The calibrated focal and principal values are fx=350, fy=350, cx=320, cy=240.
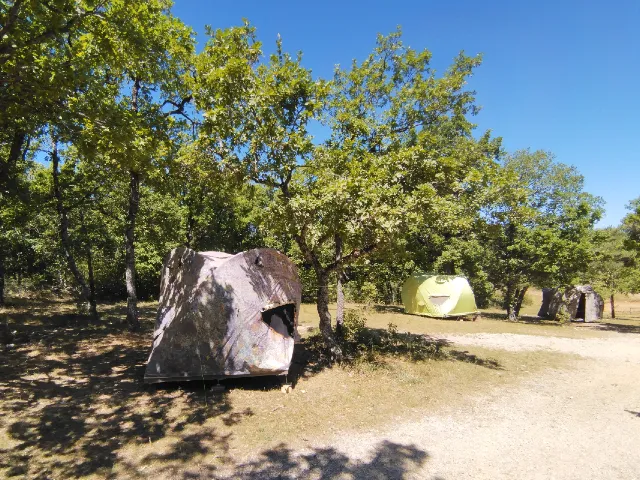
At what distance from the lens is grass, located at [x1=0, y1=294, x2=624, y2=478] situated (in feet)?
18.0

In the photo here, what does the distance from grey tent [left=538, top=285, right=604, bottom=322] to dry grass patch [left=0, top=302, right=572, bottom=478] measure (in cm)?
1862

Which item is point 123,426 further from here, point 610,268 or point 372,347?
point 610,268

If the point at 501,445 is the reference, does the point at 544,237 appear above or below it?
above

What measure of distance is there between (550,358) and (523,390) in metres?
4.84

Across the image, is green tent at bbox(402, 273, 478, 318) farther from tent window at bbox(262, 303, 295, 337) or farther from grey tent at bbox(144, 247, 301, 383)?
grey tent at bbox(144, 247, 301, 383)

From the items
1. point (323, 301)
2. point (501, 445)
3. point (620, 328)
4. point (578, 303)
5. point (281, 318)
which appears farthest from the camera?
point (578, 303)

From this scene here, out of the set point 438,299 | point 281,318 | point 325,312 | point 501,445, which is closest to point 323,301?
point 325,312

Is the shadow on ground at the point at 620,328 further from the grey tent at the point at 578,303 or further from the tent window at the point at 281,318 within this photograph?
the tent window at the point at 281,318

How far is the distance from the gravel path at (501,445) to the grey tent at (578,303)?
20.3 metres

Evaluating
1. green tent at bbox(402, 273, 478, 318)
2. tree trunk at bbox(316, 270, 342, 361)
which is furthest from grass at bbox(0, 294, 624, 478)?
green tent at bbox(402, 273, 478, 318)

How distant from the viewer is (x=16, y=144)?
1028 centimetres

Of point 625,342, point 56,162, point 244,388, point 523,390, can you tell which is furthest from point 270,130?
point 625,342

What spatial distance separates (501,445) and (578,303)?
26.9 meters

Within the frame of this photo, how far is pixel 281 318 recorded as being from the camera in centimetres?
914
